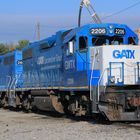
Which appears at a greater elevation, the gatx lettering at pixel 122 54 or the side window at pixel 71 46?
the side window at pixel 71 46

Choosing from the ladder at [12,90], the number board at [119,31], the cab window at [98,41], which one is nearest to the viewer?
the cab window at [98,41]

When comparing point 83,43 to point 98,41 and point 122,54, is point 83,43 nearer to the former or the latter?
point 98,41

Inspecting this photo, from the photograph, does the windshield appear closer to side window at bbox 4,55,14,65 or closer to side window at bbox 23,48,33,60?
side window at bbox 23,48,33,60

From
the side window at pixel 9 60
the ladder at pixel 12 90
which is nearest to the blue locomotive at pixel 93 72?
the ladder at pixel 12 90

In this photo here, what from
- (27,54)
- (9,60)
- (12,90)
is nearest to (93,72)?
(27,54)

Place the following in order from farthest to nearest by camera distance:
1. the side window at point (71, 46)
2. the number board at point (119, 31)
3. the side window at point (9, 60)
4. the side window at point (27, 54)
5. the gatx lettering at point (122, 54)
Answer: the side window at point (9, 60), the side window at point (27, 54), the side window at point (71, 46), the number board at point (119, 31), the gatx lettering at point (122, 54)

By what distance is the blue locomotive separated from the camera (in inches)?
555

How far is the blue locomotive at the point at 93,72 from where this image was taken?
1409cm

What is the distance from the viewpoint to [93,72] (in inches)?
595

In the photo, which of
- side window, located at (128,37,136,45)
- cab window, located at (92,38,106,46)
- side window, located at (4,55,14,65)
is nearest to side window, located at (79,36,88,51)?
cab window, located at (92,38,106,46)

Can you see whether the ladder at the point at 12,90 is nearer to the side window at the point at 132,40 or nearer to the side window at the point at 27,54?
the side window at the point at 27,54

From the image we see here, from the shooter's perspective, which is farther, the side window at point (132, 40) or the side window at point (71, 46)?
the side window at point (132, 40)

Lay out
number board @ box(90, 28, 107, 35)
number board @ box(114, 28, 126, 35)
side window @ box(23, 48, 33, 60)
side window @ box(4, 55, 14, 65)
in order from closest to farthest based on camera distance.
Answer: number board @ box(90, 28, 107, 35) → number board @ box(114, 28, 126, 35) → side window @ box(23, 48, 33, 60) → side window @ box(4, 55, 14, 65)

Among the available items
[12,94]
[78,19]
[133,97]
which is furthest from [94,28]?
[78,19]
